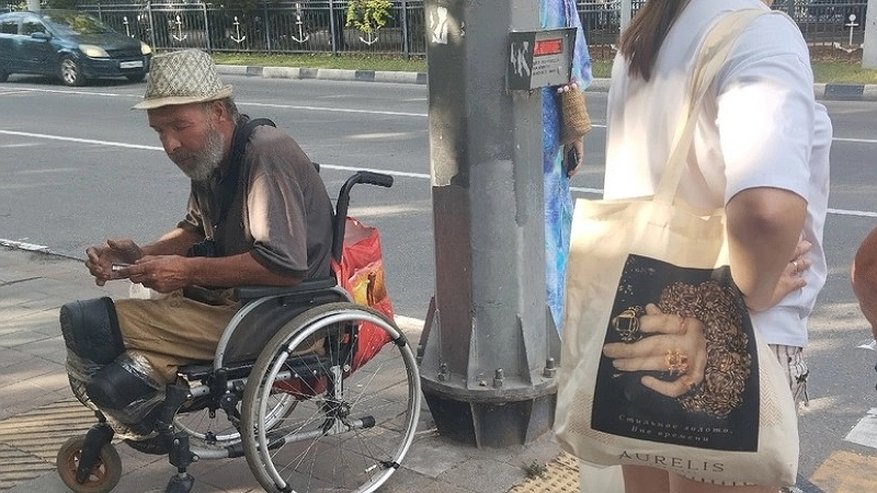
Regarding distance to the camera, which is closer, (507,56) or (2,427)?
(507,56)

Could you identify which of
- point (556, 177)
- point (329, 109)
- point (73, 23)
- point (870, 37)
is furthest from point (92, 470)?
point (73, 23)

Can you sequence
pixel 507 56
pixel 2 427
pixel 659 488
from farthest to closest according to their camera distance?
pixel 2 427 < pixel 507 56 < pixel 659 488

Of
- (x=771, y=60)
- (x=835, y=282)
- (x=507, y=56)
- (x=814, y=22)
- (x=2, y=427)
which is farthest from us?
(x=814, y=22)

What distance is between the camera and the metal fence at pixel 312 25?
18.3 meters

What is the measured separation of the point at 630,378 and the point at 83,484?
239 centimetres

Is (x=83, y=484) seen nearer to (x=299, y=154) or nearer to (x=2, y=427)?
(x=2, y=427)

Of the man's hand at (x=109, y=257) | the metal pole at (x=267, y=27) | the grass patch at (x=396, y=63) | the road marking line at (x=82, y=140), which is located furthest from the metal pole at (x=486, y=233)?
the metal pole at (x=267, y=27)

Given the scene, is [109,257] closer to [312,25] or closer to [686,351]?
[686,351]

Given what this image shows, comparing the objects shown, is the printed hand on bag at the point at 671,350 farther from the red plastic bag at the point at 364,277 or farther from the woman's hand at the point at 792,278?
the red plastic bag at the point at 364,277

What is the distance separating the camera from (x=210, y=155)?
3.21 m

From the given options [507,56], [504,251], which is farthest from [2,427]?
[507,56]

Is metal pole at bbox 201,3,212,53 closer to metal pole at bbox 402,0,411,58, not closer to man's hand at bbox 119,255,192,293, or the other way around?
metal pole at bbox 402,0,411,58

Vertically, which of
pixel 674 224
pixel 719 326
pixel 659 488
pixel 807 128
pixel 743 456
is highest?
pixel 807 128

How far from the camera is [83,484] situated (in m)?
3.43
